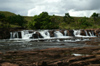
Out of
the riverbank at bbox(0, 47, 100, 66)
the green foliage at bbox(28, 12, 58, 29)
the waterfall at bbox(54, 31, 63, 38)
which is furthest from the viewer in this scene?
the green foliage at bbox(28, 12, 58, 29)

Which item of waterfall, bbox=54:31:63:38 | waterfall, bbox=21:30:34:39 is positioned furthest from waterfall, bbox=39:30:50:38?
waterfall, bbox=21:30:34:39

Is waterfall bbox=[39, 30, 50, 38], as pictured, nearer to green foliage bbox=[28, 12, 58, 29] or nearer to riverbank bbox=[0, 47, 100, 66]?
green foliage bbox=[28, 12, 58, 29]

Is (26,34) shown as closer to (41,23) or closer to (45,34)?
(45,34)

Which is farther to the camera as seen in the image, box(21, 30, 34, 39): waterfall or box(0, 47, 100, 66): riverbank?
box(21, 30, 34, 39): waterfall

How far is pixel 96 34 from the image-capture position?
185ft

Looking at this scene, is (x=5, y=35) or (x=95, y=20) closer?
(x=5, y=35)

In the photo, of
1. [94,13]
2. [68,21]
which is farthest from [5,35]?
[94,13]

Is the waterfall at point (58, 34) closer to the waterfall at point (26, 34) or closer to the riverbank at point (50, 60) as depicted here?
the waterfall at point (26, 34)

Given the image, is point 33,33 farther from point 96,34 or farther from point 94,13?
point 94,13

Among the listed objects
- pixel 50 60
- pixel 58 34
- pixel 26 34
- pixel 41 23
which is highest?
pixel 41 23

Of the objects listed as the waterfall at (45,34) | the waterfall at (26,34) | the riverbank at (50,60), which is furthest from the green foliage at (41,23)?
the riverbank at (50,60)

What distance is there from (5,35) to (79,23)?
56.8 metres

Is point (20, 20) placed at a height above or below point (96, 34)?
above

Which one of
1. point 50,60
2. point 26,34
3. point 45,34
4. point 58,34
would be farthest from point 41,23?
point 50,60
